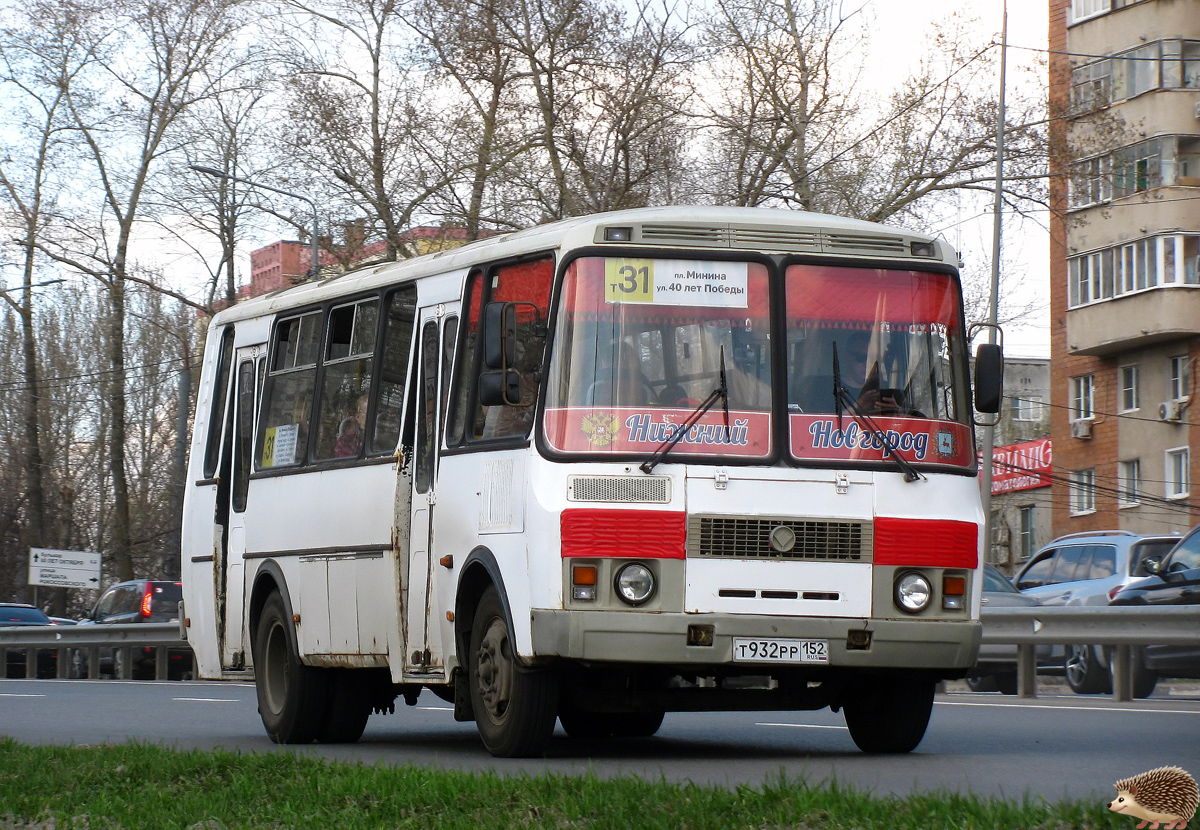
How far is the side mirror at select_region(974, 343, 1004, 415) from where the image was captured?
1070 cm

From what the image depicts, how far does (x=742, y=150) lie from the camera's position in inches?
1409

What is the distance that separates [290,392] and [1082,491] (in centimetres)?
4554

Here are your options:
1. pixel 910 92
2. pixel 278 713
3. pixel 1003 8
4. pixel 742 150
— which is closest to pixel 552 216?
pixel 742 150

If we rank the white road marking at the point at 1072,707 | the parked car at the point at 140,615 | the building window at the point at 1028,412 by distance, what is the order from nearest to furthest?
the white road marking at the point at 1072,707
the parked car at the point at 140,615
the building window at the point at 1028,412

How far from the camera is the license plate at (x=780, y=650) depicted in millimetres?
9969

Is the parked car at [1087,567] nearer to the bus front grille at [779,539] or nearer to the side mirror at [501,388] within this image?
the bus front grille at [779,539]

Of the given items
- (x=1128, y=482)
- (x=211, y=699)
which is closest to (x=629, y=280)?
(x=211, y=699)

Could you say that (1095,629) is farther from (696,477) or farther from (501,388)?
(501,388)

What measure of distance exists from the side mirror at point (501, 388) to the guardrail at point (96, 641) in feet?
56.2

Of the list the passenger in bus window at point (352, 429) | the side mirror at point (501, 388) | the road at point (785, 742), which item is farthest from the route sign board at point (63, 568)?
the side mirror at point (501, 388)

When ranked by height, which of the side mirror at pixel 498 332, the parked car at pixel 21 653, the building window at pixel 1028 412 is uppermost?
the building window at pixel 1028 412

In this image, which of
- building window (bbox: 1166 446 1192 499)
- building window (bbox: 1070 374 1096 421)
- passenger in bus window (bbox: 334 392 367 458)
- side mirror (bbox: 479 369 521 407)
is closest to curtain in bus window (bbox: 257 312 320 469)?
passenger in bus window (bbox: 334 392 367 458)

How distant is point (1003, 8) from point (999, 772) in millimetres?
30777

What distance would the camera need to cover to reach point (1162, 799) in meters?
5.83
